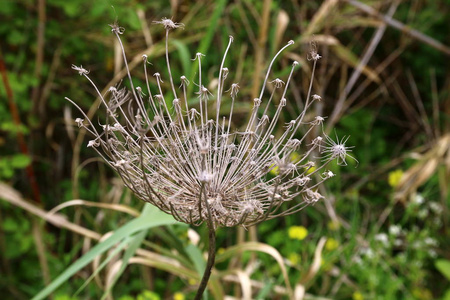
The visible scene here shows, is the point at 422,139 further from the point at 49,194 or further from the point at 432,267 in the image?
the point at 49,194

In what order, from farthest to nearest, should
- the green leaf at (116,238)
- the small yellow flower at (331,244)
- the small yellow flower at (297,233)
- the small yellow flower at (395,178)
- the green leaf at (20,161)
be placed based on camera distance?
the small yellow flower at (395,178), the small yellow flower at (331,244), the small yellow flower at (297,233), the green leaf at (20,161), the green leaf at (116,238)

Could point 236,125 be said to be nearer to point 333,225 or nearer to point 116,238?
point 333,225

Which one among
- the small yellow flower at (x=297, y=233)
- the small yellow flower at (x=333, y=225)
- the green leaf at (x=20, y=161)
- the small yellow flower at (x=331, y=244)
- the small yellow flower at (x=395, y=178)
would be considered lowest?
the green leaf at (x=20, y=161)

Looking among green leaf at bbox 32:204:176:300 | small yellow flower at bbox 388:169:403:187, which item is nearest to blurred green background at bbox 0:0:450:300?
small yellow flower at bbox 388:169:403:187

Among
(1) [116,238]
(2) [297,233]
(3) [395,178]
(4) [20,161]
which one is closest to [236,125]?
(2) [297,233]

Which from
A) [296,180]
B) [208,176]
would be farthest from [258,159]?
[208,176]

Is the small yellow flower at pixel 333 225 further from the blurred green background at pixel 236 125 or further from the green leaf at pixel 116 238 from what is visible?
the green leaf at pixel 116 238

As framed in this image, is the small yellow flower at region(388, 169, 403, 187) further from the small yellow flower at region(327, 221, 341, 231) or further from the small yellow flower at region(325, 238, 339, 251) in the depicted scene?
the small yellow flower at region(325, 238, 339, 251)

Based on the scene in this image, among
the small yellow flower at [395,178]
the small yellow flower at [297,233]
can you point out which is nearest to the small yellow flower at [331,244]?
the small yellow flower at [297,233]
